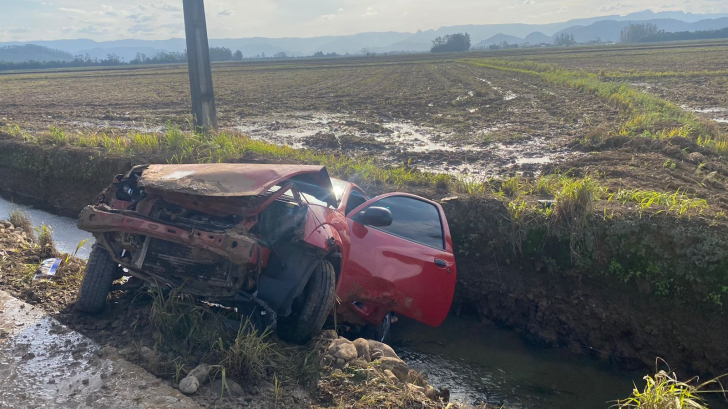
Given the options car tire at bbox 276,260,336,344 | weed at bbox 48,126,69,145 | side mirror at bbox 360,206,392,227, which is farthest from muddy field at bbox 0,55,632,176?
car tire at bbox 276,260,336,344

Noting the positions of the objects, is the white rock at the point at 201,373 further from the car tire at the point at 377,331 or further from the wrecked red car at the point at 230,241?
the car tire at the point at 377,331

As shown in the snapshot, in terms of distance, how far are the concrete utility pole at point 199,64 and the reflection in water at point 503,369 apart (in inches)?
279

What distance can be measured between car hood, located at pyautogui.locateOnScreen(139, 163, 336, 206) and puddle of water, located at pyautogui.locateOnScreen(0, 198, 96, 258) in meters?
3.54

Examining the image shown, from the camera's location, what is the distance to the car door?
14.9 ft

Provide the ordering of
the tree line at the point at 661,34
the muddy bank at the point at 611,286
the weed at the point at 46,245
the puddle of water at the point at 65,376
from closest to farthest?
1. the puddle of water at the point at 65,376
2. the muddy bank at the point at 611,286
3. the weed at the point at 46,245
4. the tree line at the point at 661,34

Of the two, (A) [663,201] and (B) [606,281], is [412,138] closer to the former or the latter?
(A) [663,201]

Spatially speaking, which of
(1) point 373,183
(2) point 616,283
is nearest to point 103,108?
(1) point 373,183

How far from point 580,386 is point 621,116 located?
1197 centimetres

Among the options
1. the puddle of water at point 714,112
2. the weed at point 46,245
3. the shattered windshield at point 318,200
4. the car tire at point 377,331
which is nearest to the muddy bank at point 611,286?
the car tire at point 377,331

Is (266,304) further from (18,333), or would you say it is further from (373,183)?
(373,183)

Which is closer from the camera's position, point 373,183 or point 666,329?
point 666,329

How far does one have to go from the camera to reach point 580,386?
4.91 metres

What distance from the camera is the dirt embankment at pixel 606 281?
16.9 feet

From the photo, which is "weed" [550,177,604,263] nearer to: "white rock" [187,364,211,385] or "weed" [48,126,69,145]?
"white rock" [187,364,211,385]
